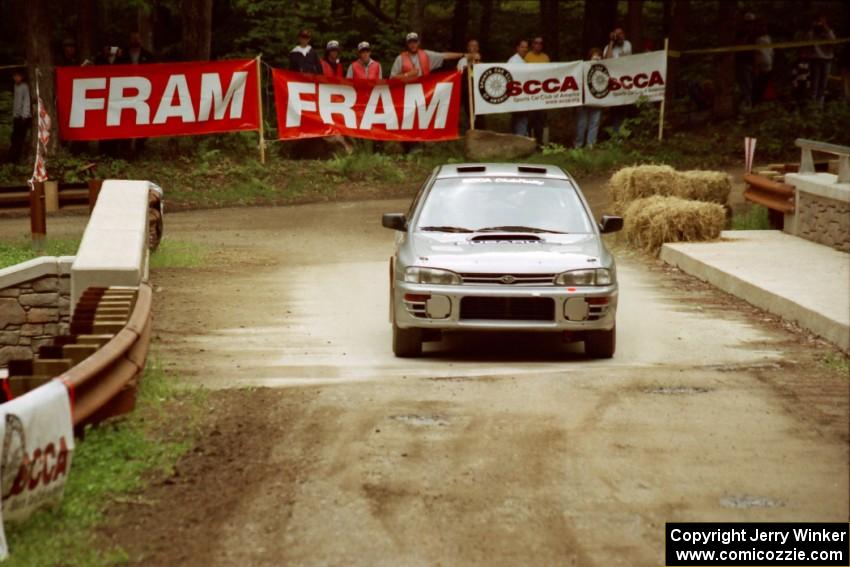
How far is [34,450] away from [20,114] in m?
19.6

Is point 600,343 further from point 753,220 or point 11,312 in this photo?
point 753,220

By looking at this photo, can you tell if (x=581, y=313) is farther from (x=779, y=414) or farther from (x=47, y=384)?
(x=47, y=384)

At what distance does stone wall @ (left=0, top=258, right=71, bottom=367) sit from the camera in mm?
13875

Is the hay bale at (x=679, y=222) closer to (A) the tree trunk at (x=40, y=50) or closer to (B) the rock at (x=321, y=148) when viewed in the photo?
(B) the rock at (x=321, y=148)

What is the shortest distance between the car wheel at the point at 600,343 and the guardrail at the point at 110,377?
382 cm

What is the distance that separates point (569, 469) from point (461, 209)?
194 inches

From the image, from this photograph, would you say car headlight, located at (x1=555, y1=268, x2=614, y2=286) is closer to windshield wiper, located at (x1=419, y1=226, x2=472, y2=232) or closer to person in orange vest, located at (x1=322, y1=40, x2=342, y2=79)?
windshield wiper, located at (x1=419, y1=226, x2=472, y2=232)

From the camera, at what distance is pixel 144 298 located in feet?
34.4

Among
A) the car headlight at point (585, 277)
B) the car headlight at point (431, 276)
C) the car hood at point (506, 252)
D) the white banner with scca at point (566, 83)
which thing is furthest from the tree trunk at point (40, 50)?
the car headlight at point (585, 277)

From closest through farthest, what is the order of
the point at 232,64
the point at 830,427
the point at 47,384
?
the point at 47,384 → the point at 830,427 → the point at 232,64

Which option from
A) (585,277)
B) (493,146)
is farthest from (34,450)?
(493,146)

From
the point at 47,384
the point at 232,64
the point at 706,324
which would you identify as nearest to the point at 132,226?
the point at 706,324

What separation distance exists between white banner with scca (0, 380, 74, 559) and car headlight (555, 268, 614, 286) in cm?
507

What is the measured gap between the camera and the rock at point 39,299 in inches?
548
